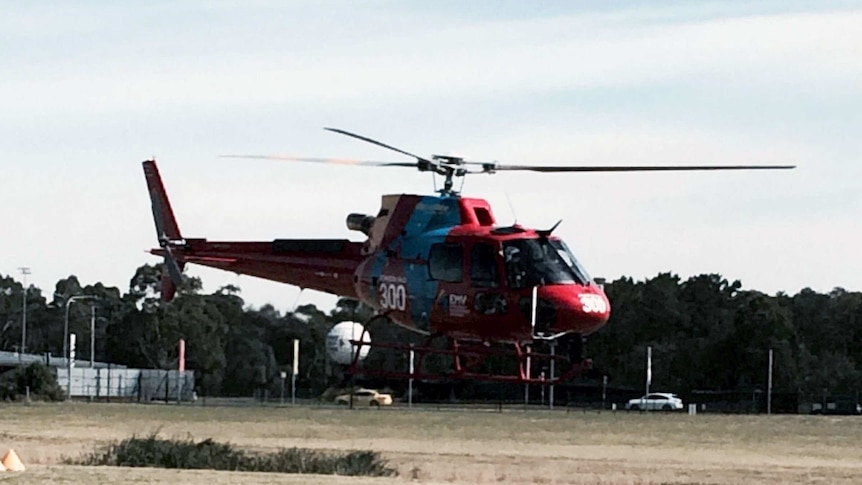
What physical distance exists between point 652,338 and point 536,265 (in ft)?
268

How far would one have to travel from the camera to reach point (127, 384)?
107562 millimetres

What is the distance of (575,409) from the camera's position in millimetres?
99875

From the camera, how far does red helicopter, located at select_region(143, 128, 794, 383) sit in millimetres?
32219

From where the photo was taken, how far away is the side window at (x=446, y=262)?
33.2 m

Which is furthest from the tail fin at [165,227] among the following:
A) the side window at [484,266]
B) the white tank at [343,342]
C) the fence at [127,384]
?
the fence at [127,384]

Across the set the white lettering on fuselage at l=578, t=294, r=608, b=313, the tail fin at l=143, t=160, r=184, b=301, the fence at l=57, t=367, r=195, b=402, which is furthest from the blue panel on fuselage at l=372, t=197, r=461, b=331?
the fence at l=57, t=367, r=195, b=402

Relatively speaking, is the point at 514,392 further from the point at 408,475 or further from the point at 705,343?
the point at 408,475

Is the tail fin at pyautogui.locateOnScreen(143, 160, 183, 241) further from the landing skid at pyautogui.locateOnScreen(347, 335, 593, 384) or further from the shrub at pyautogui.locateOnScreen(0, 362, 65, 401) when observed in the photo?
the shrub at pyautogui.locateOnScreen(0, 362, 65, 401)

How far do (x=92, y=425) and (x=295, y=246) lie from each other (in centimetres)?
3319

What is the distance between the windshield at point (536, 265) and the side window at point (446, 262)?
98 centimetres

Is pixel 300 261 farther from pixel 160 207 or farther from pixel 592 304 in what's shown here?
pixel 592 304

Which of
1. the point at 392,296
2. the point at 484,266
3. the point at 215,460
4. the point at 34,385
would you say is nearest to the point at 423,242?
the point at 392,296

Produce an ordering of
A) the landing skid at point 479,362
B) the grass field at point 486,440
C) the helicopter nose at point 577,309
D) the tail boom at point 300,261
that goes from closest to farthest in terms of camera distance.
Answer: the landing skid at point 479,362 < the helicopter nose at point 577,309 < the tail boom at point 300,261 < the grass field at point 486,440

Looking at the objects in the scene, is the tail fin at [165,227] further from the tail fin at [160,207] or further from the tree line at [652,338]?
the tree line at [652,338]
